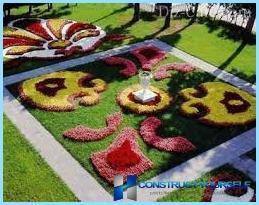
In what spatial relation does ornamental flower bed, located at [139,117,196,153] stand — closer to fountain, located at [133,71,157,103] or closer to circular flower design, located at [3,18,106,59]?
fountain, located at [133,71,157,103]

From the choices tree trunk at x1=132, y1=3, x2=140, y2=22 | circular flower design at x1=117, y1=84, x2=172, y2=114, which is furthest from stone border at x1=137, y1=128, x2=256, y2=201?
tree trunk at x1=132, y1=3, x2=140, y2=22

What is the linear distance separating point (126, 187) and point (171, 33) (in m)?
16.1

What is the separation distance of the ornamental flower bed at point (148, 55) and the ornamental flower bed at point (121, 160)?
745 centimetres

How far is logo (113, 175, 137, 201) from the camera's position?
46.6 ft

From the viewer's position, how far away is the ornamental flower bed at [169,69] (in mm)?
21969

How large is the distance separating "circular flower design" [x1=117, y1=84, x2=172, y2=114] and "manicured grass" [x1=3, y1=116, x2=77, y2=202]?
190 inches

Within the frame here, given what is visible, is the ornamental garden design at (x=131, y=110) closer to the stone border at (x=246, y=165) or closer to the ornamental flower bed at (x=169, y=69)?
the ornamental flower bed at (x=169, y=69)

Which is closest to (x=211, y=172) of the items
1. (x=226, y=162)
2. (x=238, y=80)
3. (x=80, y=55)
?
(x=226, y=162)

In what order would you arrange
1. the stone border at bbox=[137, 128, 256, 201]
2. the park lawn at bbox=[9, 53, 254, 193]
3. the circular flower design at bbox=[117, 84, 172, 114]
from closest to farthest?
the stone border at bbox=[137, 128, 256, 201]
the park lawn at bbox=[9, 53, 254, 193]
the circular flower design at bbox=[117, 84, 172, 114]

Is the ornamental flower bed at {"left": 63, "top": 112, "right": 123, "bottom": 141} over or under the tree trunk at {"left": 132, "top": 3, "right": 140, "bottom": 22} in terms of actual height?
under

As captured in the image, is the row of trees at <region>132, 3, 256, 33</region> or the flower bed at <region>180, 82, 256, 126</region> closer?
the flower bed at <region>180, 82, 256, 126</region>

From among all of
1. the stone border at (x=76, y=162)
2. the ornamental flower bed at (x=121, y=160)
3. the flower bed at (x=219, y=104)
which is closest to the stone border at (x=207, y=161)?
the stone border at (x=76, y=162)

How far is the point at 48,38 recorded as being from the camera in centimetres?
2747

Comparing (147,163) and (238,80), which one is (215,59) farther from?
(147,163)
